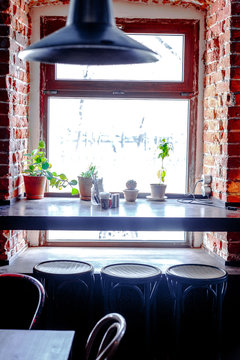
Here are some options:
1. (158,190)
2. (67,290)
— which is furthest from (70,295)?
(158,190)

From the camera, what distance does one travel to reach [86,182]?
3463 millimetres

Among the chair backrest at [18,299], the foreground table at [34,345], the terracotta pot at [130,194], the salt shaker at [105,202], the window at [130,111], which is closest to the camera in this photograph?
the foreground table at [34,345]

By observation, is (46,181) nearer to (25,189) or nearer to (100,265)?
(25,189)

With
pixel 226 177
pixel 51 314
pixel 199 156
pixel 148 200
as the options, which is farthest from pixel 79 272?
pixel 199 156

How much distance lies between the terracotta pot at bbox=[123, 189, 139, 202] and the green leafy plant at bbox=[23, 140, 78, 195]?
0.37 metres

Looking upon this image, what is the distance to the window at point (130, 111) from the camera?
12.3 feet

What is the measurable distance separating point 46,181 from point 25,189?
0.87 ft

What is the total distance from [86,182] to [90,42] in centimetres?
177

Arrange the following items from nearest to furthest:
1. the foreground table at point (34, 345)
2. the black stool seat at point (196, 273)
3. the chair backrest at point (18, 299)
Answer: the foreground table at point (34, 345)
the chair backrest at point (18, 299)
the black stool seat at point (196, 273)

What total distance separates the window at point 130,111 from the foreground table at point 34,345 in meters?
2.16

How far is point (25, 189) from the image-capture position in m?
3.55

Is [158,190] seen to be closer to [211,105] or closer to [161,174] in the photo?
[161,174]

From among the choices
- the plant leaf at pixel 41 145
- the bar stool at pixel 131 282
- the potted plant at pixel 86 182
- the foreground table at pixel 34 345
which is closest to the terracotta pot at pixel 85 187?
the potted plant at pixel 86 182

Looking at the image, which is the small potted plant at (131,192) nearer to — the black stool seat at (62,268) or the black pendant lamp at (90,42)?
the black stool seat at (62,268)
